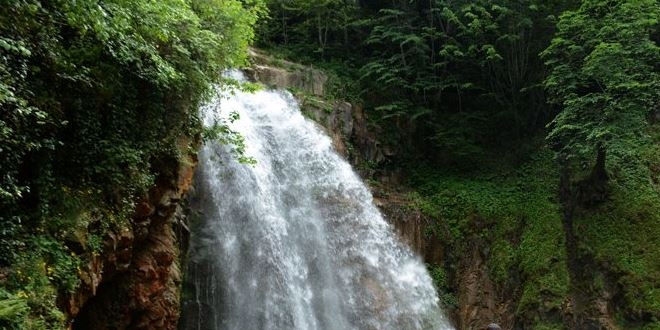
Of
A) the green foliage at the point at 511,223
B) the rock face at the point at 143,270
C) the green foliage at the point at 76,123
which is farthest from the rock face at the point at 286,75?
the green foliage at the point at 76,123

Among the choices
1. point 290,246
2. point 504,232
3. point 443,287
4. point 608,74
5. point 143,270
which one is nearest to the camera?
point 143,270

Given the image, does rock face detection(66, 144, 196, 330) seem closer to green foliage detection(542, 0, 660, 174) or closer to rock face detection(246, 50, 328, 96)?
rock face detection(246, 50, 328, 96)

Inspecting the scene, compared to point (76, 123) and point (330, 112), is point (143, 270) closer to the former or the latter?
point (76, 123)

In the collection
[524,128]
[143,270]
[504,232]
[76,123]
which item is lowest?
[504,232]

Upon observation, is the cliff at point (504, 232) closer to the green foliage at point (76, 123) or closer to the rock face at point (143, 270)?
the rock face at point (143, 270)

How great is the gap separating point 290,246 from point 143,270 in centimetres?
565

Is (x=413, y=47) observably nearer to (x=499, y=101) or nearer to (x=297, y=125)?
(x=499, y=101)

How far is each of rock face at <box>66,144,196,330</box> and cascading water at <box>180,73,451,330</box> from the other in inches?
86.8

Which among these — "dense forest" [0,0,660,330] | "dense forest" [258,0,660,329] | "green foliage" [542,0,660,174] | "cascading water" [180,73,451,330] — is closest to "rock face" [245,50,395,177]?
"dense forest" [258,0,660,329]

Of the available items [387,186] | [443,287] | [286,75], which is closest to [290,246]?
[443,287]

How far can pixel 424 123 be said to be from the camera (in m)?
20.8

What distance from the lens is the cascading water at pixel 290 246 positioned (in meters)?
11.9

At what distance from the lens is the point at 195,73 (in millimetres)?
8078

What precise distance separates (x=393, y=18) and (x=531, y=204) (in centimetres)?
1037
